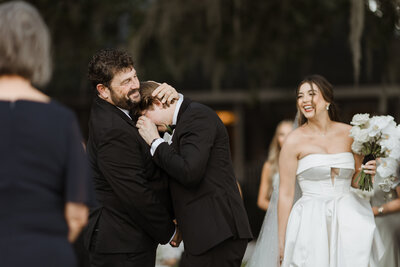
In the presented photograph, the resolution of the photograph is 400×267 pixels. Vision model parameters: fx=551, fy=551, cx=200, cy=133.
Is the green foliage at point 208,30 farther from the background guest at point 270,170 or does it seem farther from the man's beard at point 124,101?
the man's beard at point 124,101

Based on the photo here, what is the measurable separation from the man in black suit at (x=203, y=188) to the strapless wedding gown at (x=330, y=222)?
1.18m

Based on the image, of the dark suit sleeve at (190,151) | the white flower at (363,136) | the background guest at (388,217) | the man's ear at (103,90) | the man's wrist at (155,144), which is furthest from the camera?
the background guest at (388,217)

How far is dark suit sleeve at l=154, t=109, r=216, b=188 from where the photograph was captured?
3215 millimetres

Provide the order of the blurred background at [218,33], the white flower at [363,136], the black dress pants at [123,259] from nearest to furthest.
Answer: the black dress pants at [123,259], the white flower at [363,136], the blurred background at [218,33]

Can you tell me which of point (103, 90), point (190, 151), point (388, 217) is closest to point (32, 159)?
point (190, 151)

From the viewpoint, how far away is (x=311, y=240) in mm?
4426

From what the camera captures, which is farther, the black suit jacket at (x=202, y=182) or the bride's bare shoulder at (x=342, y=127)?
the bride's bare shoulder at (x=342, y=127)

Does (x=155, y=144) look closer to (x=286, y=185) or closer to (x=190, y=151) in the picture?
(x=190, y=151)

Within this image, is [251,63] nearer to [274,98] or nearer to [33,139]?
[274,98]

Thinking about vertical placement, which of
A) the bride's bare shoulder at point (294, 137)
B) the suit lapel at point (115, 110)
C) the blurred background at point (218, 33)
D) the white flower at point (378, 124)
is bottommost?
the bride's bare shoulder at point (294, 137)

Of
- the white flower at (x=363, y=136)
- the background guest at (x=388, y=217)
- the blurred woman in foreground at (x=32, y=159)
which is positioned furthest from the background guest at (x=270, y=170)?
the blurred woman in foreground at (x=32, y=159)

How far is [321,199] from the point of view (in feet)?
14.9

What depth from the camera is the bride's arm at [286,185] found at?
448cm

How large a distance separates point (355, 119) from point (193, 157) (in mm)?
1819
